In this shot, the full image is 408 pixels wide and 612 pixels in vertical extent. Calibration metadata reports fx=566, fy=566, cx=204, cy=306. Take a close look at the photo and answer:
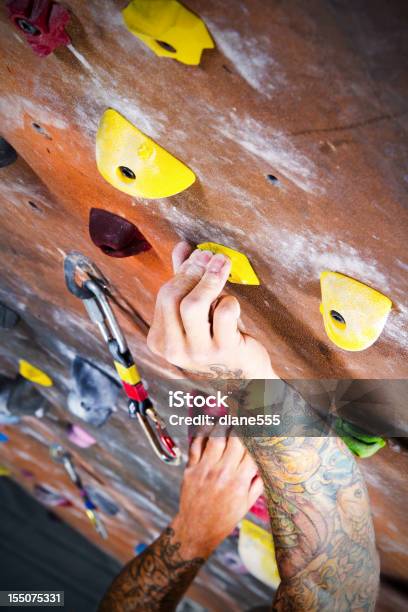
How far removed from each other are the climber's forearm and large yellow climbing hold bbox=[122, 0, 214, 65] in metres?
1.47

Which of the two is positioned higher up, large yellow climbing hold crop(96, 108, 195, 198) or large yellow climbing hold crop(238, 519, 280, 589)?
large yellow climbing hold crop(96, 108, 195, 198)

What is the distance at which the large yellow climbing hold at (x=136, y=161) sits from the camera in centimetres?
82

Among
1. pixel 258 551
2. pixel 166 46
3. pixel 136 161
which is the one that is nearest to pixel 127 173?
pixel 136 161

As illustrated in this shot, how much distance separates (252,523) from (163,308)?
1.60 m

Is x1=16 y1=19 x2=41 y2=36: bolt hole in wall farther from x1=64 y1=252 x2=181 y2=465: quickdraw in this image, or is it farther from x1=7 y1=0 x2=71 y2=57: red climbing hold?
x1=64 y1=252 x2=181 y2=465: quickdraw

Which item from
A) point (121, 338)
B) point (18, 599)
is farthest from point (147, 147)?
point (18, 599)

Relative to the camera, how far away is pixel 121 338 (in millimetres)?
1347

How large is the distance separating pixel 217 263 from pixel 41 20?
43 centimetres

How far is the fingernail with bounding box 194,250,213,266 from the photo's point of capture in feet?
3.16

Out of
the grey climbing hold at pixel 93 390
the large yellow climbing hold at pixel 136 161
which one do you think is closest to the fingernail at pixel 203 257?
the large yellow climbing hold at pixel 136 161

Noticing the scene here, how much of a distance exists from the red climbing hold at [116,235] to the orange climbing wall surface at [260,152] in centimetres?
→ 2

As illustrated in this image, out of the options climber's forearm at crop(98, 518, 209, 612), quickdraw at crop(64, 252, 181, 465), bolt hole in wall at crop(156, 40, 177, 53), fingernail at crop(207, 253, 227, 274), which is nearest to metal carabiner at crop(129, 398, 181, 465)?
quickdraw at crop(64, 252, 181, 465)

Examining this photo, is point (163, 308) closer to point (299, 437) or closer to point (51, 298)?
point (299, 437)

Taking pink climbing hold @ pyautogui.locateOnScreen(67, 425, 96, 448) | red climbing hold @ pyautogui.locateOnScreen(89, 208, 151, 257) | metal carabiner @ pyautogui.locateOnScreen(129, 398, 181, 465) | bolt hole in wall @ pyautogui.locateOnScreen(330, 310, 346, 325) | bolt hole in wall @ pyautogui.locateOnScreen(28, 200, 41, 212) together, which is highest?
bolt hole in wall @ pyautogui.locateOnScreen(330, 310, 346, 325)
